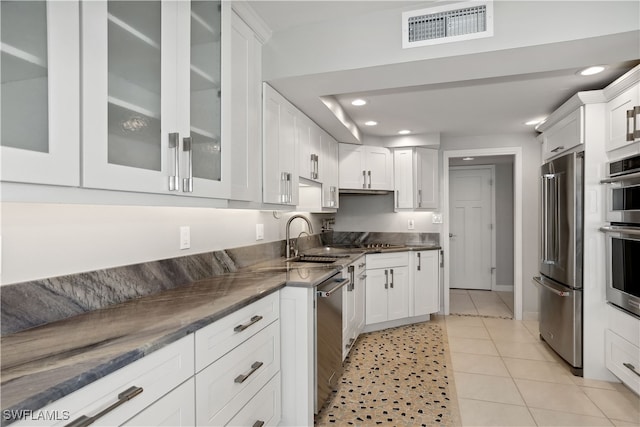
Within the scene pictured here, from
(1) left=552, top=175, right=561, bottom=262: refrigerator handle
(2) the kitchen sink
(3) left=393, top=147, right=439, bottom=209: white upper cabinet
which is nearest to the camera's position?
(1) left=552, top=175, right=561, bottom=262: refrigerator handle

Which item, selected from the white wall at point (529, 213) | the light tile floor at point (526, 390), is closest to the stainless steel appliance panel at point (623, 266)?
the light tile floor at point (526, 390)

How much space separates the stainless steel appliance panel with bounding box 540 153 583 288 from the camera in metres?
2.80

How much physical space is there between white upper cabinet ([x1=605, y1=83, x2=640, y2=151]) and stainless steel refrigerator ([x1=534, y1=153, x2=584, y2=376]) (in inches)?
10.2

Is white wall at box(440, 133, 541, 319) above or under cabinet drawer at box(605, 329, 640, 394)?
above

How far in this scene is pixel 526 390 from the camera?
2.62 meters

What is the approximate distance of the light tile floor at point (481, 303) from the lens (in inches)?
186

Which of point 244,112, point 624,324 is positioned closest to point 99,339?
point 244,112

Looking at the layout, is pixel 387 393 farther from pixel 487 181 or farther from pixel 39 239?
pixel 487 181

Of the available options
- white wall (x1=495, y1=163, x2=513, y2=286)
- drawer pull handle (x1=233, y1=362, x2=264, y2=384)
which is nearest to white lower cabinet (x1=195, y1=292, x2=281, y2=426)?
drawer pull handle (x1=233, y1=362, x2=264, y2=384)

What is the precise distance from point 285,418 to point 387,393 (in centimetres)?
85

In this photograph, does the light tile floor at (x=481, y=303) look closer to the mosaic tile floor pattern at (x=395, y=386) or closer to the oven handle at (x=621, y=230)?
the mosaic tile floor pattern at (x=395, y=386)

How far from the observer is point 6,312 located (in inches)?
45.3

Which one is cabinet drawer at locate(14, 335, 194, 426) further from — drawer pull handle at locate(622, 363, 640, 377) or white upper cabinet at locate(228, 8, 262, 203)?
drawer pull handle at locate(622, 363, 640, 377)

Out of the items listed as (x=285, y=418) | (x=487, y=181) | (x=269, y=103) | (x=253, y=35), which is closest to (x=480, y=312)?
(x=487, y=181)
